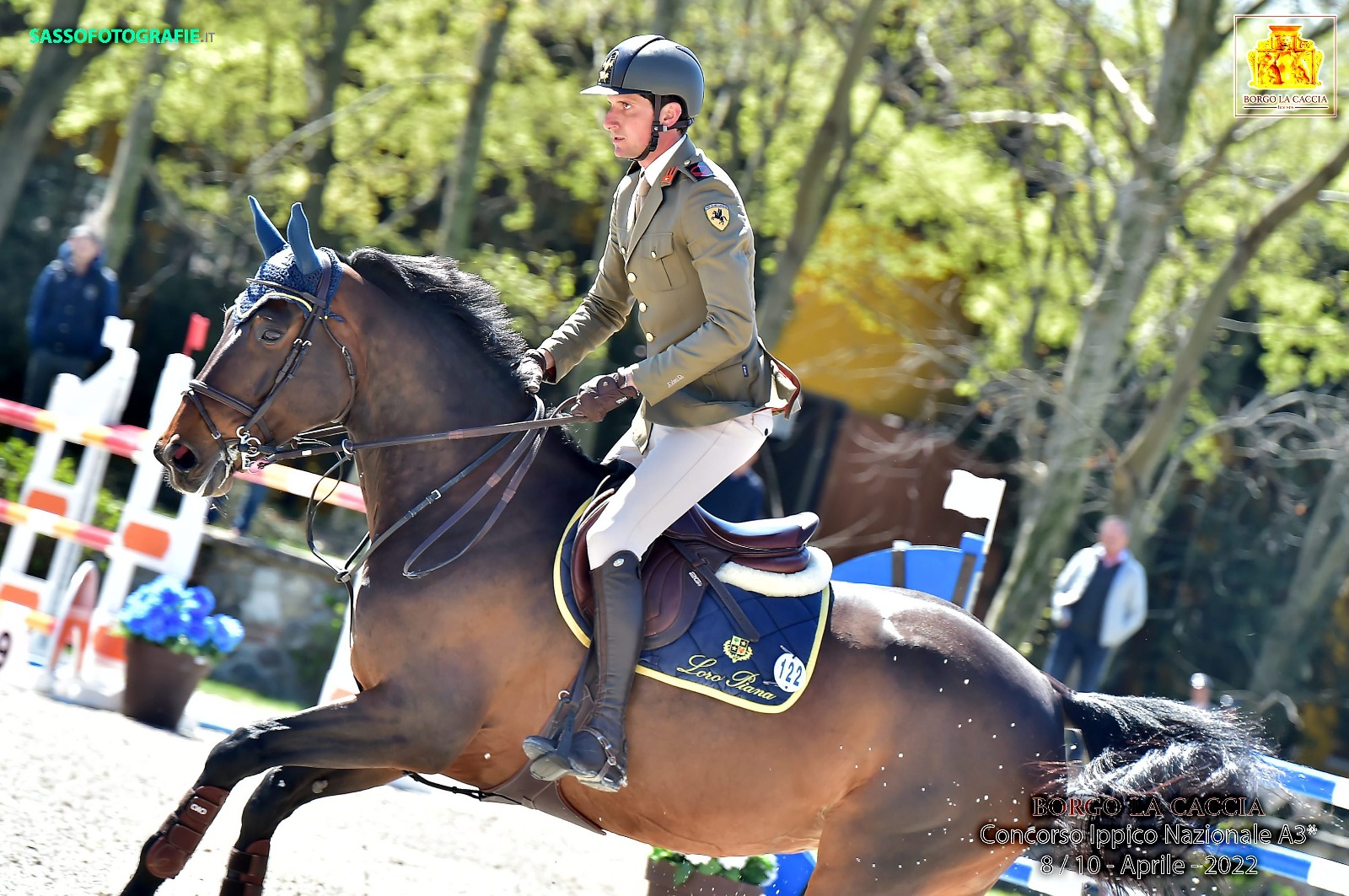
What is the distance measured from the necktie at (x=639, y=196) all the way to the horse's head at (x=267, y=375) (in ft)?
3.25

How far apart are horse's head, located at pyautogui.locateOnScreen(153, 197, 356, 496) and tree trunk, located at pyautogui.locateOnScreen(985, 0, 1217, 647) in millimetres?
9724

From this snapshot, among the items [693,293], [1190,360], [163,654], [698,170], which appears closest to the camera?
[698,170]

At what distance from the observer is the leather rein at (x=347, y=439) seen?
4.36 meters

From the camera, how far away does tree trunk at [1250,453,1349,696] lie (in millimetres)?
19578

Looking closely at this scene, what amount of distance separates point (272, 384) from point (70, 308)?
8.56 m

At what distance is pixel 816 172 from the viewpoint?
1360 centimetres

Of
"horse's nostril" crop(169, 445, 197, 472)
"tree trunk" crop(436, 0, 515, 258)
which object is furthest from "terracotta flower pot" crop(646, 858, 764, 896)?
"tree trunk" crop(436, 0, 515, 258)

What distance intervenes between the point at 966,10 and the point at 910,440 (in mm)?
6163

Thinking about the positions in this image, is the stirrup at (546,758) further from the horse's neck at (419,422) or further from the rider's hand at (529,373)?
the rider's hand at (529,373)

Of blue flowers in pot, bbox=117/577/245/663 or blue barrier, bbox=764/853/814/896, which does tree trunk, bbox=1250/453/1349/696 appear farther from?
blue flowers in pot, bbox=117/577/245/663

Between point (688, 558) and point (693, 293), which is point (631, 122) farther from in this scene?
point (688, 558)

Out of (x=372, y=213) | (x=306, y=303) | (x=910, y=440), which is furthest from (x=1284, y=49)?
(x=372, y=213)

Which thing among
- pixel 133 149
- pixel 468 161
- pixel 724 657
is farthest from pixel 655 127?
pixel 133 149

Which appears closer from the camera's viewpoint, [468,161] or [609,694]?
[609,694]
